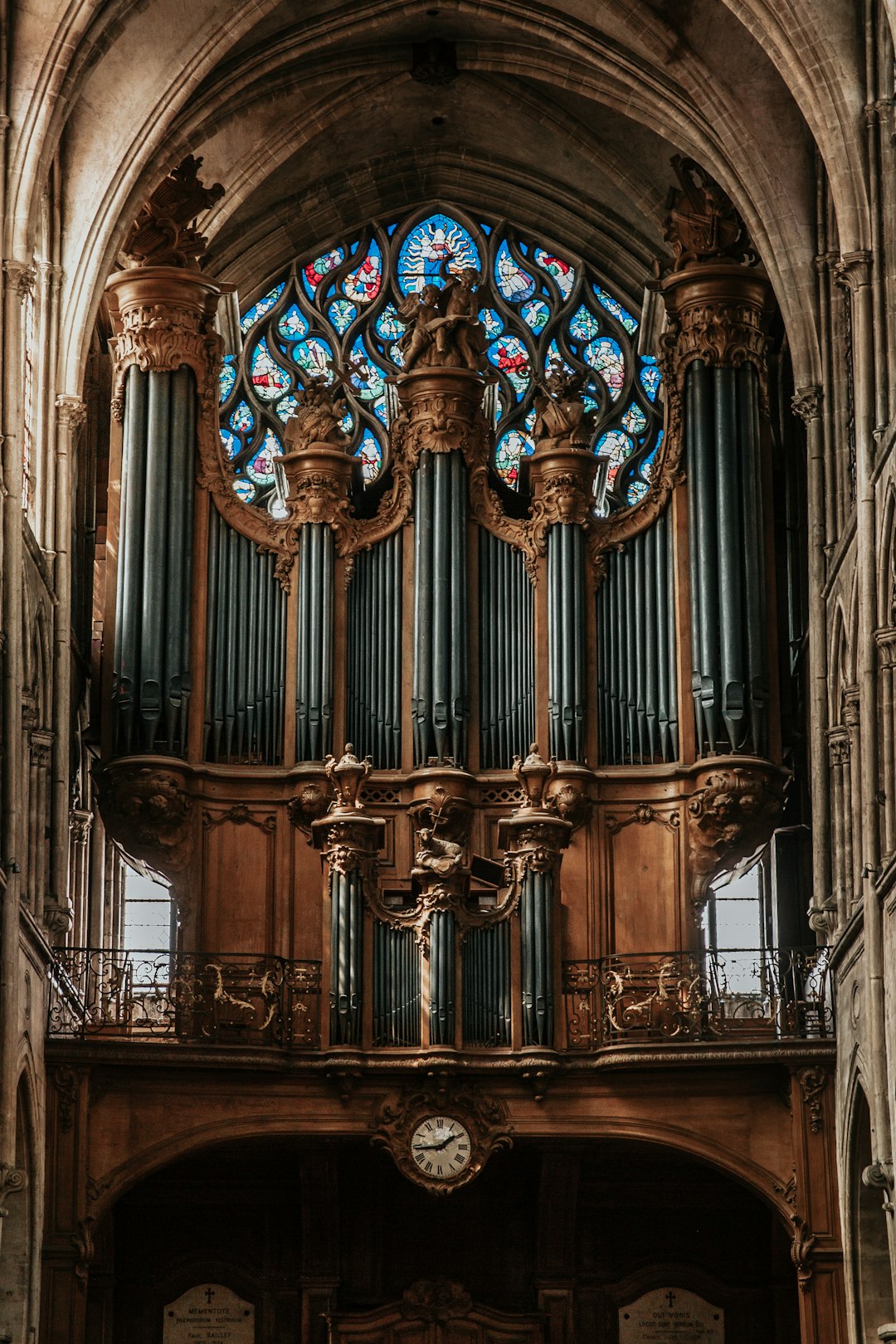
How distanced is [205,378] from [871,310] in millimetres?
7672

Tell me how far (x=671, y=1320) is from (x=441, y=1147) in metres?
3.57

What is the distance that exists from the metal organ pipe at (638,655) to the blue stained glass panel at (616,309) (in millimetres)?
4289

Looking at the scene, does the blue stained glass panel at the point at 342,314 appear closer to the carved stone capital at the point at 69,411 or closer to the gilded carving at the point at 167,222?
the gilded carving at the point at 167,222

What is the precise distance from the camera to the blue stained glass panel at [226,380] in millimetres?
30984

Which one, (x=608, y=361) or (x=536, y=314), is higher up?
(x=536, y=314)

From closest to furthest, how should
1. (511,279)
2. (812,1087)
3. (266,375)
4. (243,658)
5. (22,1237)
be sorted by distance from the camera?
1. (22,1237)
2. (812,1087)
3. (243,658)
4. (266,375)
5. (511,279)

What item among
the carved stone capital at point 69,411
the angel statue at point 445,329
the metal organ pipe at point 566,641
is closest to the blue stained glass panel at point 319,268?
Result: the angel statue at point 445,329

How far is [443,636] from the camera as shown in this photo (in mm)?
27109

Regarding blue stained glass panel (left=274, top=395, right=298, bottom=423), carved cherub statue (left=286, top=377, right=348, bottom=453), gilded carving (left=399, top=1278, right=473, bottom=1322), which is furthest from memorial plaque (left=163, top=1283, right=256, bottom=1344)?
blue stained glass panel (left=274, top=395, right=298, bottom=423)

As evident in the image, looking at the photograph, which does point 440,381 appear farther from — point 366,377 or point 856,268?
point 856,268

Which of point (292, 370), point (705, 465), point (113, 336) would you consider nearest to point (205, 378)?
point (113, 336)

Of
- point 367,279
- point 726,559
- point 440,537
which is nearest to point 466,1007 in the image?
point 440,537

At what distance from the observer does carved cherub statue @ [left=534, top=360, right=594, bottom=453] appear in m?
27.7

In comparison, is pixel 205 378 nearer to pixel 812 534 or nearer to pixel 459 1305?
pixel 812 534
